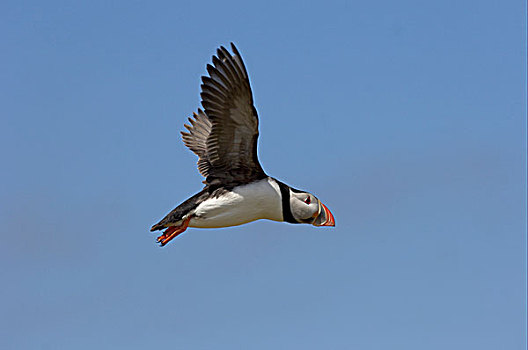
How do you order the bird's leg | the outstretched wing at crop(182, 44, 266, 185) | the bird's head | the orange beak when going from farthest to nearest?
the orange beak → the bird's leg → the bird's head → the outstretched wing at crop(182, 44, 266, 185)

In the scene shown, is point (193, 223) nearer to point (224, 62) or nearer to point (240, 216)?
point (240, 216)

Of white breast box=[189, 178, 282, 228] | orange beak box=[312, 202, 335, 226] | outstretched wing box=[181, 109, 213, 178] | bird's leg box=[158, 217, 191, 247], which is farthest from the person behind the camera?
outstretched wing box=[181, 109, 213, 178]

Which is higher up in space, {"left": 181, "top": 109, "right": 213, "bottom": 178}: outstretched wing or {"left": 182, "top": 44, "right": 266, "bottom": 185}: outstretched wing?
{"left": 181, "top": 109, "right": 213, "bottom": 178}: outstretched wing

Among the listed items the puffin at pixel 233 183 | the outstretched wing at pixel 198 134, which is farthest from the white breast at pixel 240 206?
the outstretched wing at pixel 198 134

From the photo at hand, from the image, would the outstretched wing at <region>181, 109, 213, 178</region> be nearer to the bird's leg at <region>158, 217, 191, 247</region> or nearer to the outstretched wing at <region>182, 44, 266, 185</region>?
the outstretched wing at <region>182, 44, 266, 185</region>

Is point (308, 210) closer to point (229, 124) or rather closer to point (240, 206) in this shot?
point (240, 206)

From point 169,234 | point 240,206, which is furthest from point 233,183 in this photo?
point 169,234

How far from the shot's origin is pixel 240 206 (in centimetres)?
1277

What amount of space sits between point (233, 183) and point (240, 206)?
0.51m

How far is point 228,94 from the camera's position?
12297mm

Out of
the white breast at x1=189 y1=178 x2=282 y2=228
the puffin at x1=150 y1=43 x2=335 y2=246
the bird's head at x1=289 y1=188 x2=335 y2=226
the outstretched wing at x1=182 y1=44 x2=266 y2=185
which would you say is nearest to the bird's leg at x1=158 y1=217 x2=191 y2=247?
the puffin at x1=150 y1=43 x2=335 y2=246

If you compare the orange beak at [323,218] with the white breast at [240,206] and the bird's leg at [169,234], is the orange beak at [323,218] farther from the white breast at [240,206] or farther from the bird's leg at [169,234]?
the bird's leg at [169,234]

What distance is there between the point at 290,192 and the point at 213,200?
3.84ft

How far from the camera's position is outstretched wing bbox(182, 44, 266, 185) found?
39.9 ft
